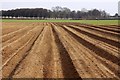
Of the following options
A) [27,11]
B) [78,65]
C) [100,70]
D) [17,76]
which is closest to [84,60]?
[78,65]

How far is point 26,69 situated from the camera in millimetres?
9641

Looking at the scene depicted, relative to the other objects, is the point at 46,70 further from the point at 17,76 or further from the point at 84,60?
the point at 84,60

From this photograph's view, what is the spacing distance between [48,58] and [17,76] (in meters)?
3.47

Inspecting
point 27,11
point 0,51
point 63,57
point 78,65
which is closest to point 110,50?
point 63,57

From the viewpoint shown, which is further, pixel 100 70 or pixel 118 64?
pixel 118 64

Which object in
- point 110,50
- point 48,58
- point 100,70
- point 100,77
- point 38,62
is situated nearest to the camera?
point 100,77

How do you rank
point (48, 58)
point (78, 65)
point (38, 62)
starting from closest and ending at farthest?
point (78, 65)
point (38, 62)
point (48, 58)

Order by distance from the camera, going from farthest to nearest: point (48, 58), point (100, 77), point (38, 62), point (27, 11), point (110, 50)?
1. point (27, 11)
2. point (110, 50)
3. point (48, 58)
4. point (38, 62)
5. point (100, 77)

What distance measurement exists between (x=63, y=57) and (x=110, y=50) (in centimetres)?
292

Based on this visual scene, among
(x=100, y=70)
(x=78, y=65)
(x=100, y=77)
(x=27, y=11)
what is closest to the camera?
(x=100, y=77)

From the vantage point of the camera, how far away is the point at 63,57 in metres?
Answer: 12.1

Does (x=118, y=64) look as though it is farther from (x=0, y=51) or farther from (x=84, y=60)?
(x=0, y=51)

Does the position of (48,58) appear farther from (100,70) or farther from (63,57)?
(100,70)

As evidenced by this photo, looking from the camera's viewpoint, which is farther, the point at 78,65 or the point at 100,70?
the point at 78,65
